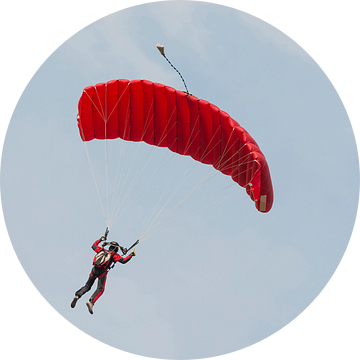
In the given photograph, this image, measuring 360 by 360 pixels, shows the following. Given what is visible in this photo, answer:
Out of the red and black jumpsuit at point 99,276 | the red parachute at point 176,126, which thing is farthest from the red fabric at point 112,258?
the red parachute at point 176,126

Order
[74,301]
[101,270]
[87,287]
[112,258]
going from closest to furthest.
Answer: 1. [74,301]
2. [87,287]
3. [101,270]
4. [112,258]

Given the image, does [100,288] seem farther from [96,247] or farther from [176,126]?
[176,126]

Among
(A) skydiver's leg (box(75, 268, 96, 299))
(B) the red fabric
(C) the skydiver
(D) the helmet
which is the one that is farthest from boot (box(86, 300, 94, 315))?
(D) the helmet

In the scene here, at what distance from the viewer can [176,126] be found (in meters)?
13.1

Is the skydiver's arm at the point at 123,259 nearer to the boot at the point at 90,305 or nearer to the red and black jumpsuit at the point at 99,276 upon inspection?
the red and black jumpsuit at the point at 99,276

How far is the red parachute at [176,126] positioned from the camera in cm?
1214

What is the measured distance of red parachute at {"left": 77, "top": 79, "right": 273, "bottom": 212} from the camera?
39.8ft

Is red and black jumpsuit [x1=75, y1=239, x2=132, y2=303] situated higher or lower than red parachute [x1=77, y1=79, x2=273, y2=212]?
lower

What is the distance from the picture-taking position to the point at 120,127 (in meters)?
13.7

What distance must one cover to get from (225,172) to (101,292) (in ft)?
15.7

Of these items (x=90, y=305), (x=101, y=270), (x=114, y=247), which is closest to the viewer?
(x=90, y=305)

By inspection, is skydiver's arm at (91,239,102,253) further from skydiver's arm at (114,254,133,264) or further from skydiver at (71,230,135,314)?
skydiver's arm at (114,254,133,264)

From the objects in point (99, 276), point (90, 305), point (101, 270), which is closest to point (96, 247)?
point (101, 270)

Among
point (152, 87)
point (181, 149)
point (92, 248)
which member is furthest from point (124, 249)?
point (152, 87)
